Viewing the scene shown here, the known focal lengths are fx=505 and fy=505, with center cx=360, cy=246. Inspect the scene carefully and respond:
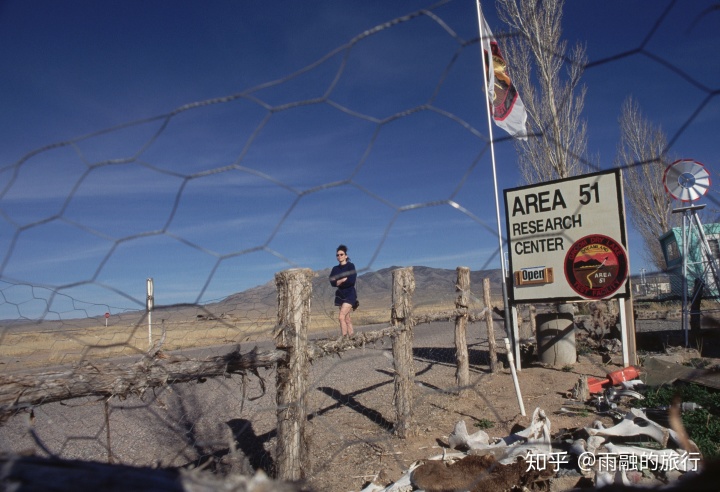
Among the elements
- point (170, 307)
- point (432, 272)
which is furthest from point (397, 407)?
point (170, 307)

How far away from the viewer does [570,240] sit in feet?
17.7

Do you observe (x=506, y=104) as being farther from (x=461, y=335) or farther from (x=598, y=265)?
(x=461, y=335)

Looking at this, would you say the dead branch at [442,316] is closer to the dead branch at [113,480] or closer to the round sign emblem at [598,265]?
the round sign emblem at [598,265]

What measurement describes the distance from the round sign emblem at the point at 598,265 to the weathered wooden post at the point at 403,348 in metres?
1.93

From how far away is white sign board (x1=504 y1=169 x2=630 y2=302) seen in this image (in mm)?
5168

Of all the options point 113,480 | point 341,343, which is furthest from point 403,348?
point 113,480

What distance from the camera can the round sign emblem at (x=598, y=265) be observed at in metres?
5.04

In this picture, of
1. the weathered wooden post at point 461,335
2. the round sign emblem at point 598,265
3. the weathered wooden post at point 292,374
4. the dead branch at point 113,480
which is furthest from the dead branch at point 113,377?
the weathered wooden post at point 461,335

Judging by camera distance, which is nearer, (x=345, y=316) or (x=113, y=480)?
(x=113, y=480)

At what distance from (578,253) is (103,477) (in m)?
5.46

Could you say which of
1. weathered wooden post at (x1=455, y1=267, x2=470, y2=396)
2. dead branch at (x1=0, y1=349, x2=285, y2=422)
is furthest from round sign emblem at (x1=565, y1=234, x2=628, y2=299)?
dead branch at (x1=0, y1=349, x2=285, y2=422)

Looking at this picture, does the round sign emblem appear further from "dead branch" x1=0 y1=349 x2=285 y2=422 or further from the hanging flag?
"dead branch" x1=0 y1=349 x2=285 y2=422

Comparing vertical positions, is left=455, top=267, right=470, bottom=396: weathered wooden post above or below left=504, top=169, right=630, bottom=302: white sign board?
below

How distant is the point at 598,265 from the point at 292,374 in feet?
11.7
